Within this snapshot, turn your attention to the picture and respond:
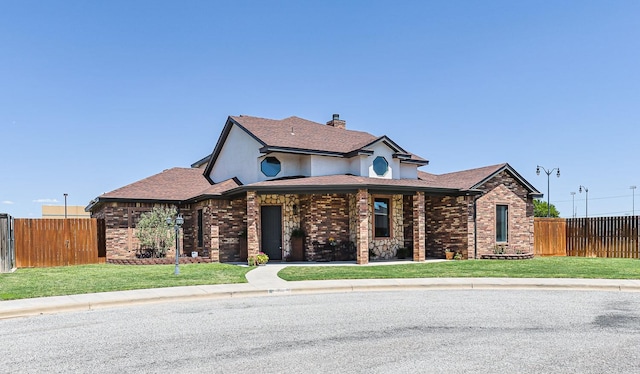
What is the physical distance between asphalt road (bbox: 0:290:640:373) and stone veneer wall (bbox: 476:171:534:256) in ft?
38.7

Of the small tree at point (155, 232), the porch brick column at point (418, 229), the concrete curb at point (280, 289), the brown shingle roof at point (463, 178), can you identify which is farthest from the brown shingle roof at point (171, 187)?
the brown shingle roof at point (463, 178)

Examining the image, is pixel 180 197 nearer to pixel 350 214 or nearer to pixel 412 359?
pixel 350 214

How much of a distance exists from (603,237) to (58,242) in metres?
26.5

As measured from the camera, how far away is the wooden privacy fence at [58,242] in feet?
67.3

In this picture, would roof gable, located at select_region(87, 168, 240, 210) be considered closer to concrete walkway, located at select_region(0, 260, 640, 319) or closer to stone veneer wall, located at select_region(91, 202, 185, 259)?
stone veneer wall, located at select_region(91, 202, 185, 259)

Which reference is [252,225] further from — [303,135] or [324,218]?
[303,135]

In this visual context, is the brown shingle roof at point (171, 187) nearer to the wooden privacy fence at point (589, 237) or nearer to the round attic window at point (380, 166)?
the round attic window at point (380, 166)

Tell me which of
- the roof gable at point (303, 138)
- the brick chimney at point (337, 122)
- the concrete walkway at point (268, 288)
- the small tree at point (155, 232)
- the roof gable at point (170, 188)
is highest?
the brick chimney at point (337, 122)

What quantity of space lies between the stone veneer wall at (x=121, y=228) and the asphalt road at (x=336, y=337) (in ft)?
42.0

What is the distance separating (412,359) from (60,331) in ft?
19.7

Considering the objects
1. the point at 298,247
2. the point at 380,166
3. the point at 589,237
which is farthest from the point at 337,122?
the point at 589,237

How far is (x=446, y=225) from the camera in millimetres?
23625

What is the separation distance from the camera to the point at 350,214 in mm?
22203

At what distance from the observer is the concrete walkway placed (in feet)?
34.9
